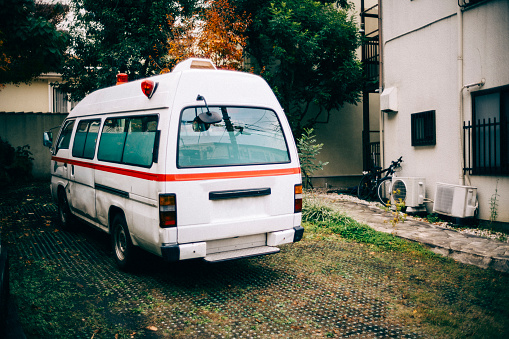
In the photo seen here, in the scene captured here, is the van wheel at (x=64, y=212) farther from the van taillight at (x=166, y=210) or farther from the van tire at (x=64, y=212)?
the van taillight at (x=166, y=210)

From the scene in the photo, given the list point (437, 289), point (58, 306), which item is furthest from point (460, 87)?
point (58, 306)

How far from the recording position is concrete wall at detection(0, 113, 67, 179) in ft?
46.3

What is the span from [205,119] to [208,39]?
7.88 meters

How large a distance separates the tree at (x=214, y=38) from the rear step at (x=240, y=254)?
8195 millimetres

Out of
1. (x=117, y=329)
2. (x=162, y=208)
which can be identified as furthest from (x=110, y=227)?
(x=117, y=329)

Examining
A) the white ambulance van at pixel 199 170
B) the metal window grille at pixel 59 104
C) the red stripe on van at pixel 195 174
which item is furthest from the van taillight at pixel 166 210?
the metal window grille at pixel 59 104

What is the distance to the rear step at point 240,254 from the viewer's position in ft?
14.1

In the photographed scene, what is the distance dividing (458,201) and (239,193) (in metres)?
5.31

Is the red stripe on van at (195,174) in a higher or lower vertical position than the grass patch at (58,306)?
higher

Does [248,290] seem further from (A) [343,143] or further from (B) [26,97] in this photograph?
(B) [26,97]

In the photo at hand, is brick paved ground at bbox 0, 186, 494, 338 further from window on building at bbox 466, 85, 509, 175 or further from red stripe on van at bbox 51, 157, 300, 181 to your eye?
window on building at bbox 466, 85, 509, 175

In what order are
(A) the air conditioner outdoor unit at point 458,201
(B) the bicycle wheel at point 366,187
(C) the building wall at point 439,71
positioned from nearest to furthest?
(C) the building wall at point 439,71 < (A) the air conditioner outdoor unit at point 458,201 < (B) the bicycle wheel at point 366,187

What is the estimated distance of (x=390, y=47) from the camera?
10.5 meters

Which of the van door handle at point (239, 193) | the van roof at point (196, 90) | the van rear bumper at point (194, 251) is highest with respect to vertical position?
the van roof at point (196, 90)
